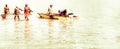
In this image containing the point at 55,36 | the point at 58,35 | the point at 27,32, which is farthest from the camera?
the point at 27,32

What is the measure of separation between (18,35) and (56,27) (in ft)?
15.5

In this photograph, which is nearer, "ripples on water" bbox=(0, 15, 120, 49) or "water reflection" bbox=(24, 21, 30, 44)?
"ripples on water" bbox=(0, 15, 120, 49)

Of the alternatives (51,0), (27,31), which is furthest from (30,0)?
(27,31)

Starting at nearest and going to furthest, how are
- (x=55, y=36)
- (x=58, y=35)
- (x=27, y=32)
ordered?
(x=55, y=36), (x=58, y=35), (x=27, y=32)

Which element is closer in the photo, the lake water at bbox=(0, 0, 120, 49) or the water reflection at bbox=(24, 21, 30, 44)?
the lake water at bbox=(0, 0, 120, 49)

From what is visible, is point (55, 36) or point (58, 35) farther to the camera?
point (58, 35)

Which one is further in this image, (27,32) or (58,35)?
(27,32)

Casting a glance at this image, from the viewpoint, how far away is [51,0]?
209 ft

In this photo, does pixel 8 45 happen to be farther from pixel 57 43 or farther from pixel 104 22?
pixel 104 22

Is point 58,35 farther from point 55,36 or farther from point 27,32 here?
point 27,32

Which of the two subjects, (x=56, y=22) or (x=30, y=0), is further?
(x=30, y=0)

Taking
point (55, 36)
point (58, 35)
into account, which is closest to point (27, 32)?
point (58, 35)

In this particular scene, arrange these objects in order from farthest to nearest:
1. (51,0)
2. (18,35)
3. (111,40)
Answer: (51,0)
(18,35)
(111,40)

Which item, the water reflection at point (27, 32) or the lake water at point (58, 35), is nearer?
the lake water at point (58, 35)
